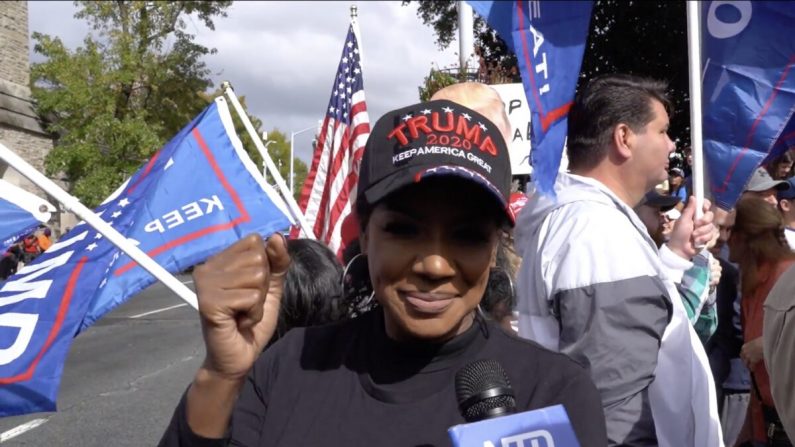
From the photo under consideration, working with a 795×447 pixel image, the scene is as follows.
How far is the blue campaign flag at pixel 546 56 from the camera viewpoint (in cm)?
272

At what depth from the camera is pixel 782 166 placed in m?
5.83

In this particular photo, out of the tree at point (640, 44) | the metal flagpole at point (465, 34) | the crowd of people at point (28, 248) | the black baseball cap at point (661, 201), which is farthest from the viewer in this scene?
the crowd of people at point (28, 248)

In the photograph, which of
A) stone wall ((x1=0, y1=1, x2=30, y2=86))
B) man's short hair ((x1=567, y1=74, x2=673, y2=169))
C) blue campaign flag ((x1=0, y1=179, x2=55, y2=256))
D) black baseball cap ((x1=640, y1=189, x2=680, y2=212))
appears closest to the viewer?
man's short hair ((x1=567, y1=74, x2=673, y2=169))

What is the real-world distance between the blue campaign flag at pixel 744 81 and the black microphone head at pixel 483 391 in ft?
7.18

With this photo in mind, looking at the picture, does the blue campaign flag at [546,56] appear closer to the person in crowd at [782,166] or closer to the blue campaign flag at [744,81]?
the blue campaign flag at [744,81]

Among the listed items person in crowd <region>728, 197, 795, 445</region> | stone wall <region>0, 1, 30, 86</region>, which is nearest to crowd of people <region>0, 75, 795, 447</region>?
person in crowd <region>728, 197, 795, 445</region>

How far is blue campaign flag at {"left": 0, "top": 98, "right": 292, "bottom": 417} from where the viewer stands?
12.5 ft

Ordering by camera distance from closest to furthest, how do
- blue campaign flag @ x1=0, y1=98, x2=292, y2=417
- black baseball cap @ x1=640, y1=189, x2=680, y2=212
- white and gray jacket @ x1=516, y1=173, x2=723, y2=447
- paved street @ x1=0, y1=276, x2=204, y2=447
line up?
white and gray jacket @ x1=516, y1=173, x2=723, y2=447 → blue campaign flag @ x1=0, y1=98, x2=292, y2=417 → black baseball cap @ x1=640, y1=189, x2=680, y2=212 → paved street @ x1=0, y1=276, x2=204, y2=447

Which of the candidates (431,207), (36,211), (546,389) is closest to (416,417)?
(546,389)

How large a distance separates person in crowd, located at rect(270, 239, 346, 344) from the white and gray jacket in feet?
2.27

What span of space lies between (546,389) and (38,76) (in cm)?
2824

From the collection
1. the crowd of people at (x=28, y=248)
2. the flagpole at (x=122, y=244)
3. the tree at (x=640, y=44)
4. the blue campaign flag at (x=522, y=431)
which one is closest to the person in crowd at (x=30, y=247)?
the crowd of people at (x=28, y=248)

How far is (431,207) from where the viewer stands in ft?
5.14

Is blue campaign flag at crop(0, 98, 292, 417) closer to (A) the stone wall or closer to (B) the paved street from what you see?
(B) the paved street
